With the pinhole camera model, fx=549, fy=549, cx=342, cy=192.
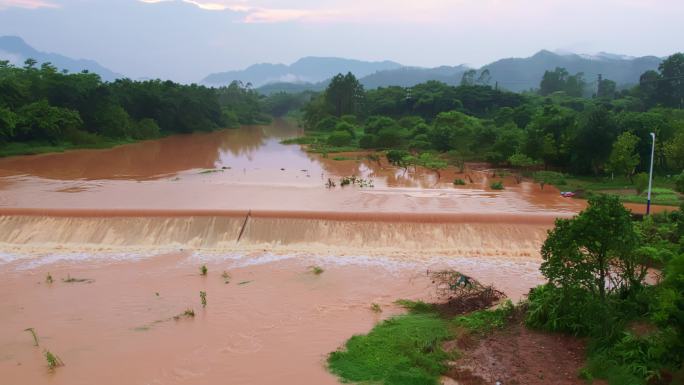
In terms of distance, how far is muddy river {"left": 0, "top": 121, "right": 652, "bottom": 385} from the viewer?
756 cm

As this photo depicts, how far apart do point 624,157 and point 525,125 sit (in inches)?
682

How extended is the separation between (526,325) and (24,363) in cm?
679

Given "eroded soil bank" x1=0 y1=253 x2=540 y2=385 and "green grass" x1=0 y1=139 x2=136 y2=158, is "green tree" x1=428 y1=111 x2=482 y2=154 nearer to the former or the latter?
"eroded soil bank" x1=0 y1=253 x2=540 y2=385

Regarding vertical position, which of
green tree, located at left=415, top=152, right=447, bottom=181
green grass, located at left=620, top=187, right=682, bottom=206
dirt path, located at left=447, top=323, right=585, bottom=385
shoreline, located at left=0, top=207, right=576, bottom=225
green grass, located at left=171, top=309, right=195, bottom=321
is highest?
green tree, located at left=415, top=152, right=447, bottom=181

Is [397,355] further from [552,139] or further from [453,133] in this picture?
[453,133]

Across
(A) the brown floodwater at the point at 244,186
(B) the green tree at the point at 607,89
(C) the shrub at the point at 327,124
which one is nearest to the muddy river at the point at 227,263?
(A) the brown floodwater at the point at 244,186

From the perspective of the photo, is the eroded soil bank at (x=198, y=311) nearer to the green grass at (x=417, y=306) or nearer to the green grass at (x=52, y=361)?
the green grass at (x=52, y=361)

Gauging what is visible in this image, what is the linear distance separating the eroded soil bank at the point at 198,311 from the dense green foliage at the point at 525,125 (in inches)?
451

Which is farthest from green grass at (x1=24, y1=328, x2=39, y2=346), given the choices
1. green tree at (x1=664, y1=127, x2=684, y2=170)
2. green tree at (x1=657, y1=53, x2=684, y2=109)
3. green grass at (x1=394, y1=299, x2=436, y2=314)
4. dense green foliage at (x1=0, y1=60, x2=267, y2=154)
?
green tree at (x1=657, y1=53, x2=684, y2=109)

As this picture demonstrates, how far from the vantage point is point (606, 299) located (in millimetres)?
7016

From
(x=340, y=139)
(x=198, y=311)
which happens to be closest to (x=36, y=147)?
(x=340, y=139)

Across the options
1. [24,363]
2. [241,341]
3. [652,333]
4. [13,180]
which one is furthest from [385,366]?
[13,180]

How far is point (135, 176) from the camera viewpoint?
2208 cm

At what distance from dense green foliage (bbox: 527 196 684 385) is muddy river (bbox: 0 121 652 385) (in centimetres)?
244
